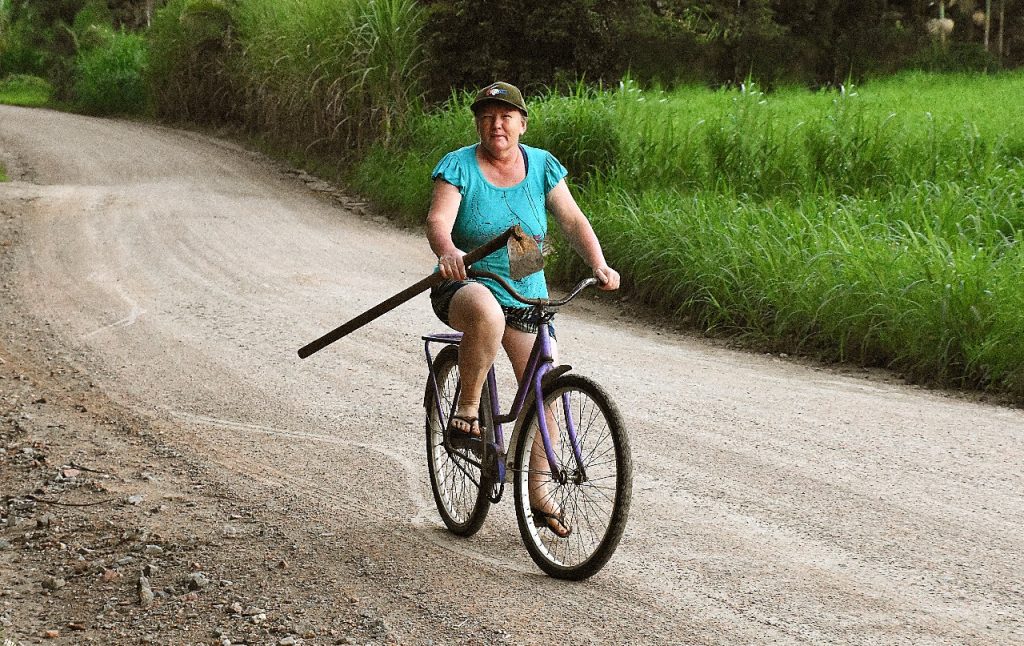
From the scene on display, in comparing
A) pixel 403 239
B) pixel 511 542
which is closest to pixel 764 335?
pixel 511 542

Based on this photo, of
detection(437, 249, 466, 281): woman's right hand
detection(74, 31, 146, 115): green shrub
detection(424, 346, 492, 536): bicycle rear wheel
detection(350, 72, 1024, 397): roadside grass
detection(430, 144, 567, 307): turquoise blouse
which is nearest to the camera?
detection(437, 249, 466, 281): woman's right hand

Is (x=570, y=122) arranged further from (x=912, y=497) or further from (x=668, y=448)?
(x=912, y=497)

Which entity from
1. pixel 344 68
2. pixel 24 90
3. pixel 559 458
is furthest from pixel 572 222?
pixel 24 90

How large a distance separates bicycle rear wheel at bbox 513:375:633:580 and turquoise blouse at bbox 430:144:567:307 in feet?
1.32

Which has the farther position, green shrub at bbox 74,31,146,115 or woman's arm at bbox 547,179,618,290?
green shrub at bbox 74,31,146,115

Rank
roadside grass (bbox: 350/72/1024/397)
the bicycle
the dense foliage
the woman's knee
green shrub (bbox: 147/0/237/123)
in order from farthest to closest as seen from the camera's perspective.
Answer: green shrub (bbox: 147/0/237/123) < the dense foliage < roadside grass (bbox: 350/72/1024/397) < the woman's knee < the bicycle

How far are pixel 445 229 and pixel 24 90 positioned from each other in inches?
1439

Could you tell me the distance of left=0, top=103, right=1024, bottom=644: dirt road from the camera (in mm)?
4066

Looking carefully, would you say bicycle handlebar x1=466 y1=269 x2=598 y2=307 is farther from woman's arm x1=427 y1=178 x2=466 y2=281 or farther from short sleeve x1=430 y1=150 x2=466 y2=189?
short sleeve x1=430 y1=150 x2=466 y2=189

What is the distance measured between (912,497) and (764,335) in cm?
363

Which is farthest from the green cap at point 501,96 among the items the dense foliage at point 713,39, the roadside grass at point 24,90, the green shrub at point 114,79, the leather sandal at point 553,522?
the roadside grass at point 24,90

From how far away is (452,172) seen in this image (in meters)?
4.32

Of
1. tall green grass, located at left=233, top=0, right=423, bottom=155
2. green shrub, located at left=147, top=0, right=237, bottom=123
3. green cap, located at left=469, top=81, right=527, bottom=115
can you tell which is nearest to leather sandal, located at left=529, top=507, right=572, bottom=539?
green cap, located at left=469, top=81, right=527, bottom=115

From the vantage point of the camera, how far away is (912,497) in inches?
210
